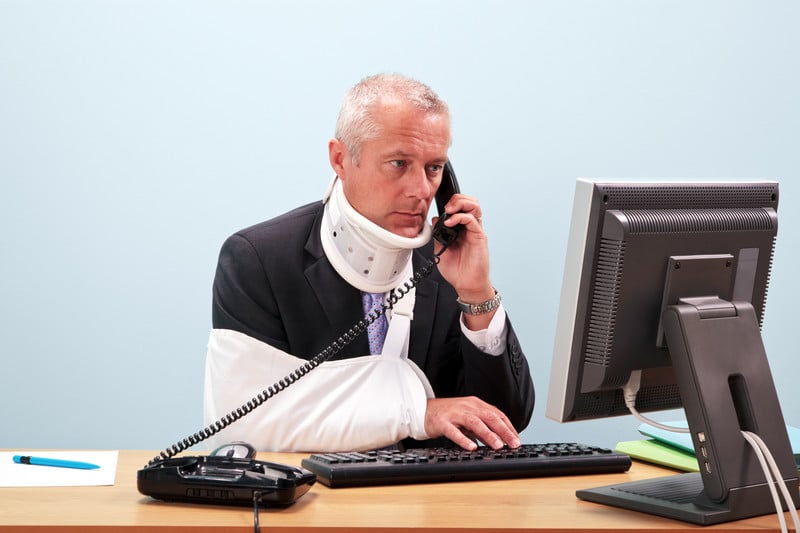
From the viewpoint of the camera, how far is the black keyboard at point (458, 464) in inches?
63.6

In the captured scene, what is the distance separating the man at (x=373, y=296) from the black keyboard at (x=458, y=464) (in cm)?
17

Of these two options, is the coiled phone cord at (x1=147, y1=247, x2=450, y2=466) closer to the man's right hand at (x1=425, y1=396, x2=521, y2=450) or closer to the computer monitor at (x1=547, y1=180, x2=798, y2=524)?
the man's right hand at (x1=425, y1=396, x2=521, y2=450)

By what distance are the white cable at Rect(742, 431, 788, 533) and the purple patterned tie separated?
929 millimetres

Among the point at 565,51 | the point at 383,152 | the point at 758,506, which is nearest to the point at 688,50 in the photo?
the point at 565,51

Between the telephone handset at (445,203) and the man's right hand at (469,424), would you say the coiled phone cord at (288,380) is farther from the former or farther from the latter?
the man's right hand at (469,424)

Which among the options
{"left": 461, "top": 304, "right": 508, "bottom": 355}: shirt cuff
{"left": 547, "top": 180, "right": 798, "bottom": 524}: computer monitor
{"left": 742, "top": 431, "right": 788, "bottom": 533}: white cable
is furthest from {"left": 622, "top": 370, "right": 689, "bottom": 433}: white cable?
{"left": 461, "top": 304, "right": 508, "bottom": 355}: shirt cuff

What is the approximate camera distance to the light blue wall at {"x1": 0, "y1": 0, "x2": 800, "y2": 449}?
2986mm

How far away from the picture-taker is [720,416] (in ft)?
4.98

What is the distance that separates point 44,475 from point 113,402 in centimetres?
147

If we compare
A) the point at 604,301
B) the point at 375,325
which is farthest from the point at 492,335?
the point at 604,301

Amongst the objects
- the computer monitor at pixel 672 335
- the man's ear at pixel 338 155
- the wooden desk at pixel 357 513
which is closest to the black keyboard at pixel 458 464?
the wooden desk at pixel 357 513

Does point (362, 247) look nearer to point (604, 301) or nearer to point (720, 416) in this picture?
point (604, 301)

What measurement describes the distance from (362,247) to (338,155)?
0.25 meters

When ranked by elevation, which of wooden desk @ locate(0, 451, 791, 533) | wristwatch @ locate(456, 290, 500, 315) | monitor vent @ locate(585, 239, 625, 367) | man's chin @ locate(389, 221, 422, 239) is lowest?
wooden desk @ locate(0, 451, 791, 533)
